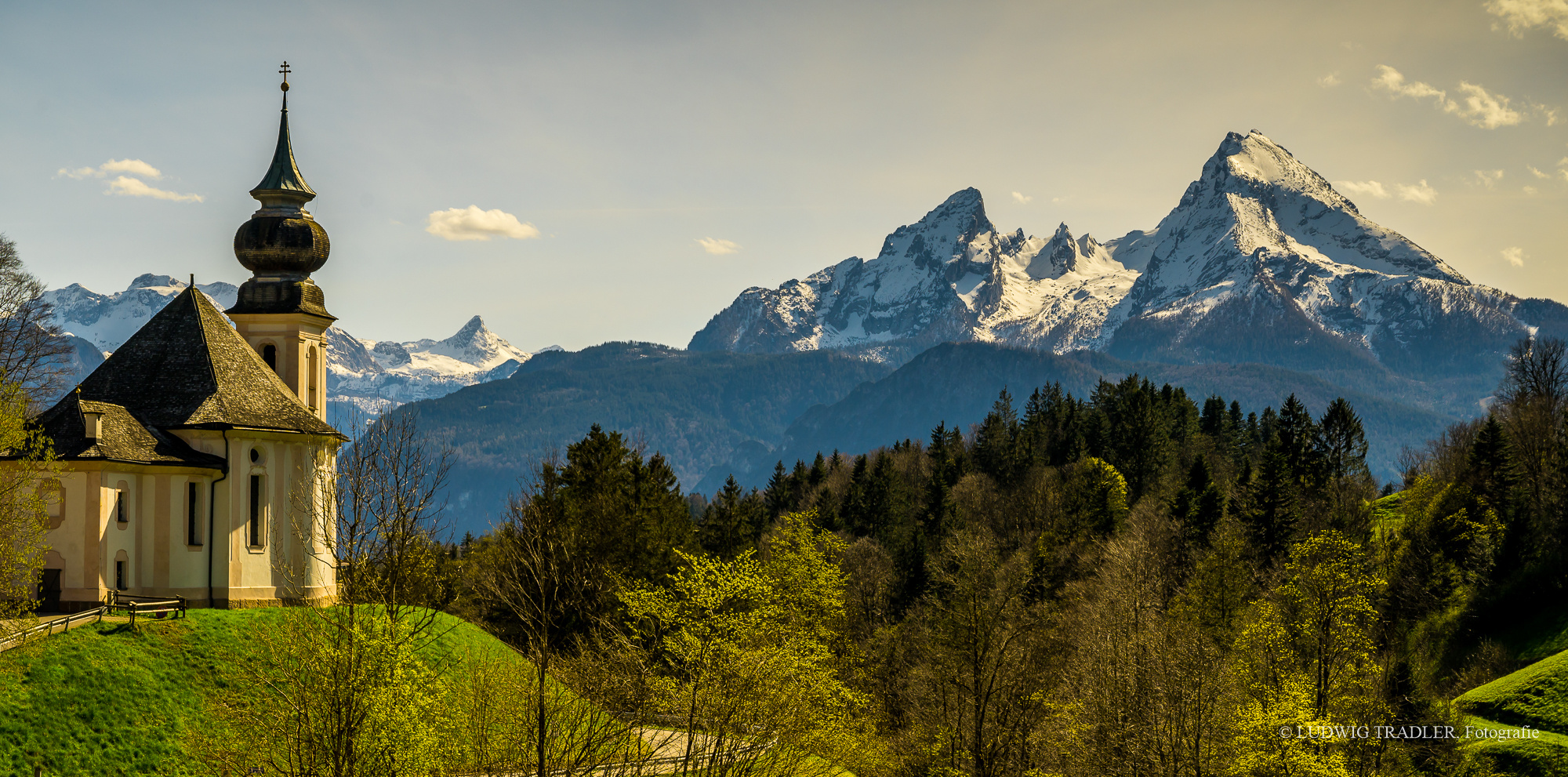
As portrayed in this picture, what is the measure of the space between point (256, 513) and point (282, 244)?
1400 cm

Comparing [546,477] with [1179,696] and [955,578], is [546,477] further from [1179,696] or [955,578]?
[1179,696]

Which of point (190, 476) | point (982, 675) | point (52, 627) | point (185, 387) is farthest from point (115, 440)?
point (982, 675)

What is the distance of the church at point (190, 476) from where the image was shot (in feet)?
144

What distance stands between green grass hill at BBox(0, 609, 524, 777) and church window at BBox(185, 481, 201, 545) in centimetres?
577

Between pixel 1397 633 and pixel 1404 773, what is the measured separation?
22203 millimetres

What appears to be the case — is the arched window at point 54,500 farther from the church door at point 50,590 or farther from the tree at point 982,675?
the tree at point 982,675

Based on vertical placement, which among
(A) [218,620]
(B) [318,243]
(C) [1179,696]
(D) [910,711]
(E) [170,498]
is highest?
(B) [318,243]

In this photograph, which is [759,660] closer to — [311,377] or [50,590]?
[50,590]

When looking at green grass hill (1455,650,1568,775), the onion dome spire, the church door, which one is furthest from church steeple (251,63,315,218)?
green grass hill (1455,650,1568,775)

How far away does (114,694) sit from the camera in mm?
36531

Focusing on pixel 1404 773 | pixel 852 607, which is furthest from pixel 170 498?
pixel 1404 773

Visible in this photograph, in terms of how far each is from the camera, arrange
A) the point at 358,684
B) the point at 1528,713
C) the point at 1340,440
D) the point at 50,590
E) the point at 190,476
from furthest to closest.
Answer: the point at 1340,440 → the point at 1528,713 → the point at 190,476 → the point at 50,590 → the point at 358,684

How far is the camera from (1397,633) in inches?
2534

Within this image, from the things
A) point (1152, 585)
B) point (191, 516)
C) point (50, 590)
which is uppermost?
point (191, 516)
